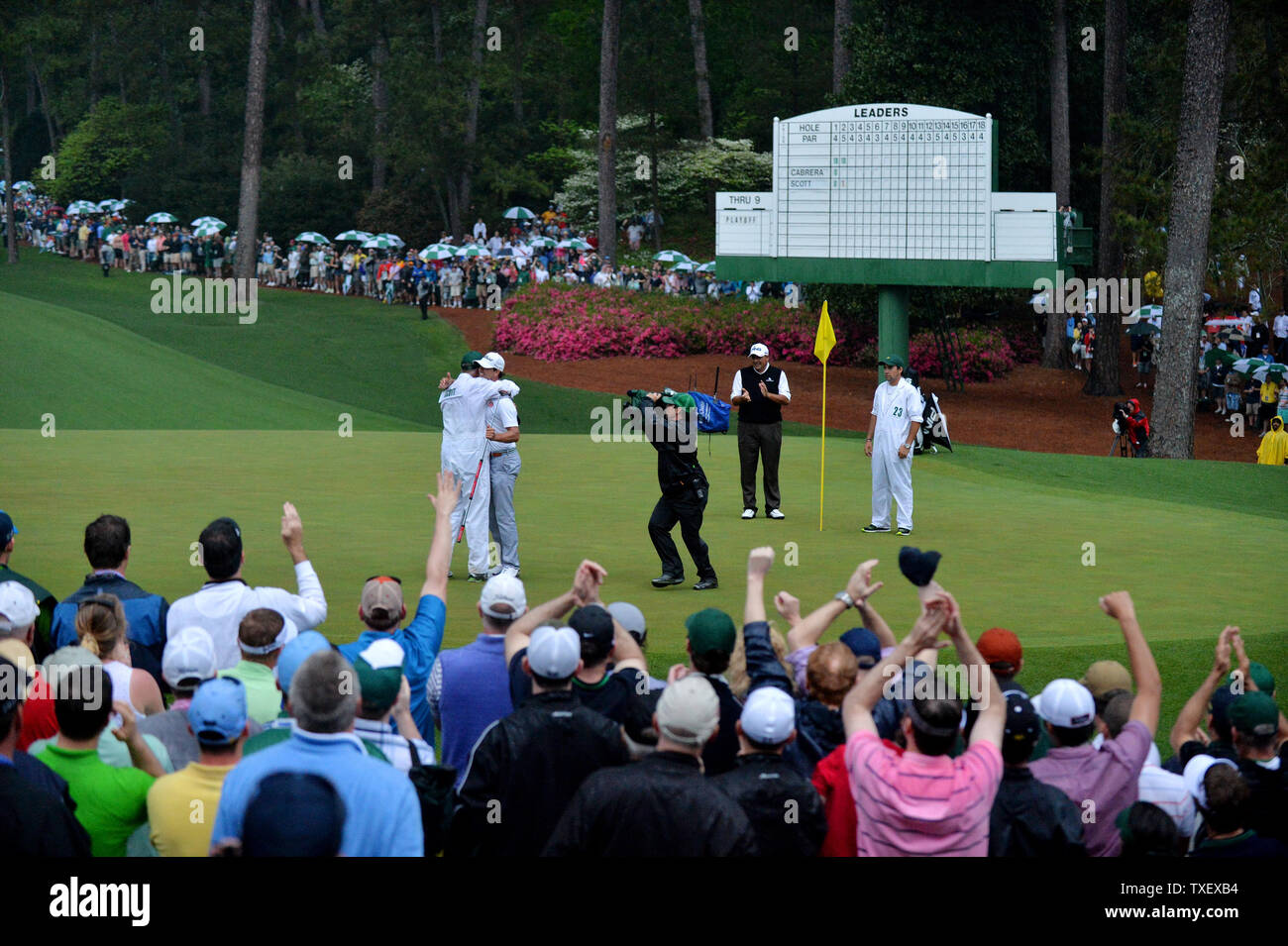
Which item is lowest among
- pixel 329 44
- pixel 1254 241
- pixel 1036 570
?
pixel 1036 570

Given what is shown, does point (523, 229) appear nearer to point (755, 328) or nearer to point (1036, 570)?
point (755, 328)

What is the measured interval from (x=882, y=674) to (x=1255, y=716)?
1.72 m

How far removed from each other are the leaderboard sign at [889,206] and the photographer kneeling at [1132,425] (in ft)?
11.7

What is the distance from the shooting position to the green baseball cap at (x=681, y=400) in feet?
45.4

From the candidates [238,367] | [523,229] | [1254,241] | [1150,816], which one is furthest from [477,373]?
[523,229]

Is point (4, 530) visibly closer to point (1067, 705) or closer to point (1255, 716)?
point (1067, 705)

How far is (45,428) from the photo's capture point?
25297 mm

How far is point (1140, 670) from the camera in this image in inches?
259

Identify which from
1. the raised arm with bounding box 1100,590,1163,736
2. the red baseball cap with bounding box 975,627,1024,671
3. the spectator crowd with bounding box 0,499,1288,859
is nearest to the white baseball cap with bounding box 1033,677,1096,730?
the spectator crowd with bounding box 0,499,1288,859

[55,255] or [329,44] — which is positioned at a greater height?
[329,44]

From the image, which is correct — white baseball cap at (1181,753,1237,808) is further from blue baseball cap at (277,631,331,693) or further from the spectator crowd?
blue baseball cap at (277,631,331,693)

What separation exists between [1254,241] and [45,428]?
90.5 ft

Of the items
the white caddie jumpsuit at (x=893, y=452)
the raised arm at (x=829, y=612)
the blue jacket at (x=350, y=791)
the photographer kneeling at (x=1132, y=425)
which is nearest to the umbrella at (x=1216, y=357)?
the photographer kneeling at (x=1132, y=425)
